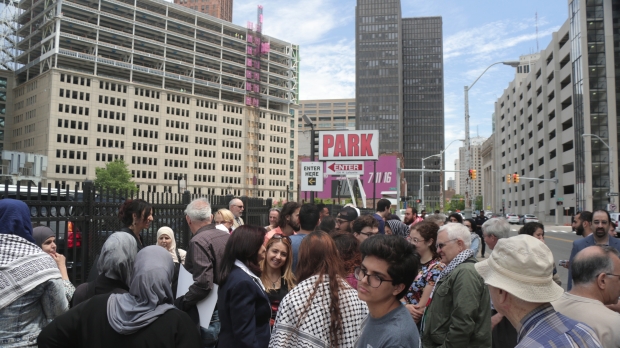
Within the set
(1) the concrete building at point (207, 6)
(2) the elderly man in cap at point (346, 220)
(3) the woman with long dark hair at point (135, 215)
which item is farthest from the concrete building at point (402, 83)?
(3) the woman with long dark hair at point (135, 215)

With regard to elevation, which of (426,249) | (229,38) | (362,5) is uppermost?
(362,5)

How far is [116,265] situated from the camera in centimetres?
363

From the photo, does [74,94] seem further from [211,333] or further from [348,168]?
[211,333]

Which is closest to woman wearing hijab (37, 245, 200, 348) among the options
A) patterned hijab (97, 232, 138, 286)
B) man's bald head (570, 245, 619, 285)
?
patterned hijab (97, 232, 138, 286)

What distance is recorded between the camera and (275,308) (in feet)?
14.9

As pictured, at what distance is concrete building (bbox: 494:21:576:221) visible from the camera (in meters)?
71.8

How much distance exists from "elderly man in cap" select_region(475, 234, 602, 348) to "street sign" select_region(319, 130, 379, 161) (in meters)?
21.7

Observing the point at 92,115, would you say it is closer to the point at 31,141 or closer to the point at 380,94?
the point at 31,141

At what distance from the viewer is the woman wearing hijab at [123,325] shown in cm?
289

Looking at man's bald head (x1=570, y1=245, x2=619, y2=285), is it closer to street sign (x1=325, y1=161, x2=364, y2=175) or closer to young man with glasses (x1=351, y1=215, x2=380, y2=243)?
young man with glasses (x1=351, y1=215, x2=380, y2=243)

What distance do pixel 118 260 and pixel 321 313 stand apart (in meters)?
1.55

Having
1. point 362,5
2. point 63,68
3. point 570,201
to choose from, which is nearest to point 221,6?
point 362,5

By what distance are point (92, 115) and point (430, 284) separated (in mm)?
106020

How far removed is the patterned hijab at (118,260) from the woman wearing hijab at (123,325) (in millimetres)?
620
